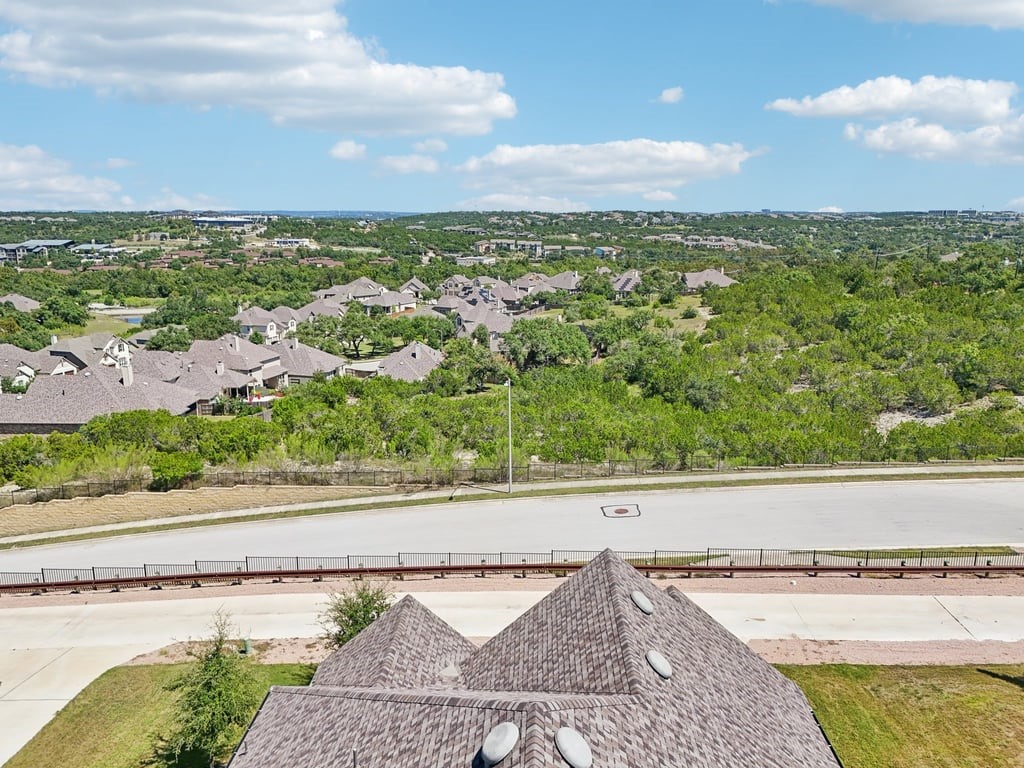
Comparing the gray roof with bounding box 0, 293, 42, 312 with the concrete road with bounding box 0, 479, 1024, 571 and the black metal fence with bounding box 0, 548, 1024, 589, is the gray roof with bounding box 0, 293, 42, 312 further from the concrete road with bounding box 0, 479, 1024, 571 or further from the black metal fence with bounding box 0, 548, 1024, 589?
the black metal fence with bounding box 0, 548, 1024, 589

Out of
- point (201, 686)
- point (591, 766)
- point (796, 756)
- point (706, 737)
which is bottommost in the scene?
point (201, 686)

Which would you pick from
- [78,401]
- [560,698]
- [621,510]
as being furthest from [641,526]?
[78,401]

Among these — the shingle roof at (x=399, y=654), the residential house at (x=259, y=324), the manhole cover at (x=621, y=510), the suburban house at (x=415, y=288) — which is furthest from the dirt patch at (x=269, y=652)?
the suburban house at (x=415, y=288)

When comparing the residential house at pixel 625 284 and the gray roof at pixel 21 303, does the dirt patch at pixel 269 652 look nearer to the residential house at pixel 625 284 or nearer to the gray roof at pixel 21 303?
the gray roof at pixel 21 303

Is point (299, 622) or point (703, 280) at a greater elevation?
point (703, 280)

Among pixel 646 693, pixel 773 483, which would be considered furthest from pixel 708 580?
pixel 646 693

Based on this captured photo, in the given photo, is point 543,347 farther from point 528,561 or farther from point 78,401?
point 528,561

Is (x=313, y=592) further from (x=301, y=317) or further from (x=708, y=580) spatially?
(x=301, y=317)
